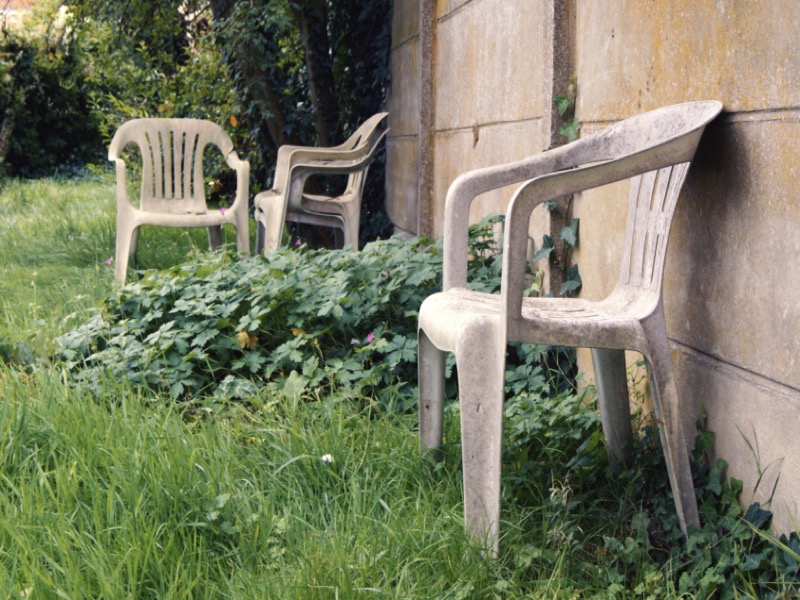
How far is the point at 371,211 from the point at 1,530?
5114 mm

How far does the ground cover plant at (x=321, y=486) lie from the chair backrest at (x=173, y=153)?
2542 millimetres

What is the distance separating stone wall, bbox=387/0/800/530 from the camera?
5.79 feet

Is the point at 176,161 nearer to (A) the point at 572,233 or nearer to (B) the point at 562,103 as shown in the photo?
(B) the point at 562,103

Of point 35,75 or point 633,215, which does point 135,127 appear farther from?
point 35,75

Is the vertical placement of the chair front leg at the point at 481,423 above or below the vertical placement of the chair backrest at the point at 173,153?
below

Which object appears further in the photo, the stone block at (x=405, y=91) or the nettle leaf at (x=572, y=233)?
the stone block at (x=405, y=91)

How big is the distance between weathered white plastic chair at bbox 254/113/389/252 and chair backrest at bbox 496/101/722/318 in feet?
9.90

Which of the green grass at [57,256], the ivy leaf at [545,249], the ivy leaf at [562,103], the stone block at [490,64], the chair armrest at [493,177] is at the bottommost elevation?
the green grass at [57,256]

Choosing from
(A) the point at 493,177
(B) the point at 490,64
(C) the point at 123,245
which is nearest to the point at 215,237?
(C) the point at 123,245

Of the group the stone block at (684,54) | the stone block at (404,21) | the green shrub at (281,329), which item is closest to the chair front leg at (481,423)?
the stone block at (684,54)

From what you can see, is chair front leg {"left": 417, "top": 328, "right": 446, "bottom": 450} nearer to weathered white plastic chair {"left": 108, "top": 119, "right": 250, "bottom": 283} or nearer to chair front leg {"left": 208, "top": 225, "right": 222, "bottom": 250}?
weathered white plastic chair {"left": 108, "top": 119, "right": 250, "bottom": 283}

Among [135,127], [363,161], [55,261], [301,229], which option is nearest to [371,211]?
[301,229]

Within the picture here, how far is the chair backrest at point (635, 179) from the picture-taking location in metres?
1.87

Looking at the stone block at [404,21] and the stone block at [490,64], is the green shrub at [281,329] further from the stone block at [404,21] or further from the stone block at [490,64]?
the stone block at [404,21]
